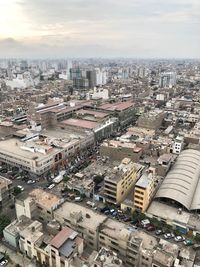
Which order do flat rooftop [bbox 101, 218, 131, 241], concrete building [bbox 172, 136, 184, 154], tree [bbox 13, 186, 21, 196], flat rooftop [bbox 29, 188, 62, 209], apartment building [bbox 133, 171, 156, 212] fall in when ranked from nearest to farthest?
flat rooftop [bbox 101, 218, 131, 241]
flat rooftop [bbox 29, 188, 62, 209]
apartment building [bbox 133, 171, 156, 212]
tree [bbox 13, 186, 21, 196]
concrete building [bbox 172, 136, 184, 154]

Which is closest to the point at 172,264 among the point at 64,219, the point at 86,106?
the point at 64,219

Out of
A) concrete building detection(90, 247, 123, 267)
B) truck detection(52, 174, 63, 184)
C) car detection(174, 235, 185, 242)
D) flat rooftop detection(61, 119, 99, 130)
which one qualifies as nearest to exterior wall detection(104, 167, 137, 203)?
car detection(174, 235, 185, 242)

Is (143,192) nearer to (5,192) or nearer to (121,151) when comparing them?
(121,151)

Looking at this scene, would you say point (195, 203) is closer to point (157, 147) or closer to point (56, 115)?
point (157, 147)

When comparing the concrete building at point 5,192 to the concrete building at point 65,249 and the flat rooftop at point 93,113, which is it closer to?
the concrete building at point 65,249

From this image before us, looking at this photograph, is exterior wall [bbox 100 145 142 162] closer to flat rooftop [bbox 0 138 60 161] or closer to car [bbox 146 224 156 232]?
flat rooftop [bbox 0 138 60 161]

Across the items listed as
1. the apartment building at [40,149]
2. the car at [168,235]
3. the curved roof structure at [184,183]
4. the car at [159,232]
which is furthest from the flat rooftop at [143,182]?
the apartment building at [40,149]
